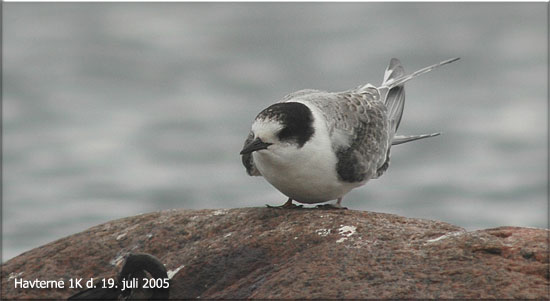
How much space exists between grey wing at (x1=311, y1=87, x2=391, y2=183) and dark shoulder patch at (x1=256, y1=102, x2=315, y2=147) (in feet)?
1.21

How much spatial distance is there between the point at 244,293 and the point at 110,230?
2.02 metres

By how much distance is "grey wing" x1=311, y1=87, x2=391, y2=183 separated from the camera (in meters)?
6.73

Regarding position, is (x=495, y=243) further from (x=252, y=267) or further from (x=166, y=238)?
(x=166, y=238)

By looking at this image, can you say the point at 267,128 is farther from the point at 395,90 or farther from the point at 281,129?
the point at 395,90

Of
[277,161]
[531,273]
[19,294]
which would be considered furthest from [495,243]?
[19,294]

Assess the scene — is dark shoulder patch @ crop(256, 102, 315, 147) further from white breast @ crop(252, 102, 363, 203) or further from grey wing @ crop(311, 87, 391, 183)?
grey wing @ crop(311, 87, 391, 183)

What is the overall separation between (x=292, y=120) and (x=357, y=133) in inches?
42.1

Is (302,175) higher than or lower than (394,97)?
lower

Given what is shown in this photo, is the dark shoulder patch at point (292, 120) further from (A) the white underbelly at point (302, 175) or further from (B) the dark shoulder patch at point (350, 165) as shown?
(B) the dark shoulder patch at point (350, 165)

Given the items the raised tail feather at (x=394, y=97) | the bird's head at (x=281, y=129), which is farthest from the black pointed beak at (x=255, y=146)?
the raised tail feather at (x=394, y=97)

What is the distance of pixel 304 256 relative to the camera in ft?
16.7

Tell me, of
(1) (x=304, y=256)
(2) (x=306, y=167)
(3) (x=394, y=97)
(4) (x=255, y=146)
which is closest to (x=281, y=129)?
(4) (x=255, y=146)

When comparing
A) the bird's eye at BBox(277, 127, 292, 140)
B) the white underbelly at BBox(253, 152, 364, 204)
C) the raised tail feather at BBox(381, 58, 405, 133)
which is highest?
the raised tail feather at BBox(381, 58, 405, 133)

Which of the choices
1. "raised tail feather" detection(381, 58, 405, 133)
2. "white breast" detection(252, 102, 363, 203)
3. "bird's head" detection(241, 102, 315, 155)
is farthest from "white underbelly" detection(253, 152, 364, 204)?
"raised tail feather" detection(381, 58, 405, 133)
